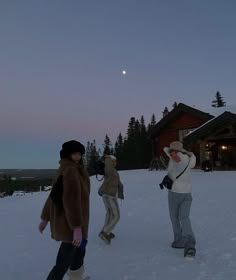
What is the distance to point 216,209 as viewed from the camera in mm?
10039

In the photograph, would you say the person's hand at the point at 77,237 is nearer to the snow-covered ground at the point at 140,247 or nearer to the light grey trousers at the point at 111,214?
the snow-covered ground at the point at 140,247

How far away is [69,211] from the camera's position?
3922 mm

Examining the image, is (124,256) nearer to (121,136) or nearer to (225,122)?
(225,122)

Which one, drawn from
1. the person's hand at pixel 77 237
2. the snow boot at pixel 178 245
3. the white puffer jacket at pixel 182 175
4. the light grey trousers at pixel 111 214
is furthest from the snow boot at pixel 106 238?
the person's hand at pixel 77 237

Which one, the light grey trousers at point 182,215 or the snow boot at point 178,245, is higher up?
the light grey trousers at point 182,215

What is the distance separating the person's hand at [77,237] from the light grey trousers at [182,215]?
2.48m

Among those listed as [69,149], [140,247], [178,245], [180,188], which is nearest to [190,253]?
[178,245]

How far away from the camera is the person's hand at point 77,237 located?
3896 millimetres

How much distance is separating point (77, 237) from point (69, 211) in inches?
11.6

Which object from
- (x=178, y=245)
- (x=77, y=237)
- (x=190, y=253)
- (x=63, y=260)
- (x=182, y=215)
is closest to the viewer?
(x=77, y=237)

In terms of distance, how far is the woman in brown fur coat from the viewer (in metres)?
3.94

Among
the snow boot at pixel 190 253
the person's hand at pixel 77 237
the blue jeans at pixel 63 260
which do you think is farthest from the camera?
the snow boot at pixel 190 253

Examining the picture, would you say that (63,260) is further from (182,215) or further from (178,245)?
(178,245)

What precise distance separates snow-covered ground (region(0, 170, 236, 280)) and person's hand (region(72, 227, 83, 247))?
52.9 inches
